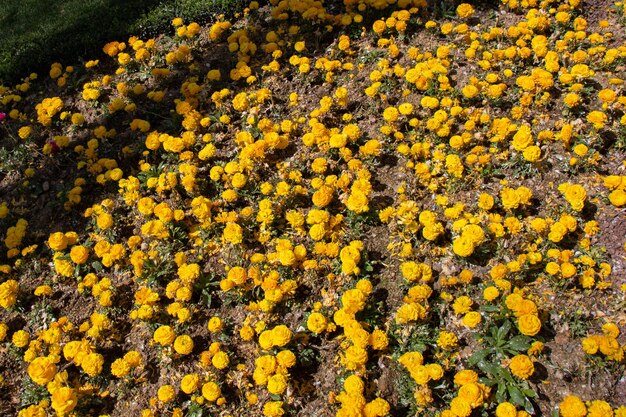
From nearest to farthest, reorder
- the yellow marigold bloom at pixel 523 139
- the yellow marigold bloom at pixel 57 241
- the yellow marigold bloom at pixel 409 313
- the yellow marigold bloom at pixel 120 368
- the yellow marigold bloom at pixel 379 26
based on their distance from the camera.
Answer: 1. the yellow marigold bloom at pixel 409 313
2. the yellow marigold bloom at pixel 120 368
3. the yellow marigold bloom at pixel 523 139
4. the yellow marigold bloom at pixel 57 241
5. the yellow marigold bloom at pixel 379 26

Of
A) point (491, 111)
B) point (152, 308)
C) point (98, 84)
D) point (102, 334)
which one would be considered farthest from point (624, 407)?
point (98, 84)

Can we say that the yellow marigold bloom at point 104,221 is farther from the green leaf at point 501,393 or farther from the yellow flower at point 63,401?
the green leaf at point 501,393

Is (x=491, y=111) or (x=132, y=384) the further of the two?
(x=491, y=111)

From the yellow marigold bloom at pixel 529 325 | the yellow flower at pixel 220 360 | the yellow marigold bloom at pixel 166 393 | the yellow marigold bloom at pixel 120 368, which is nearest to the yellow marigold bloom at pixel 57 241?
the yellow marigold bloom at pixel 120 368

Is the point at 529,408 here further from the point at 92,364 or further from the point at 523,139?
the point at 92,364

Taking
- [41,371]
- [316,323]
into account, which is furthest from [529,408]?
[41,371]

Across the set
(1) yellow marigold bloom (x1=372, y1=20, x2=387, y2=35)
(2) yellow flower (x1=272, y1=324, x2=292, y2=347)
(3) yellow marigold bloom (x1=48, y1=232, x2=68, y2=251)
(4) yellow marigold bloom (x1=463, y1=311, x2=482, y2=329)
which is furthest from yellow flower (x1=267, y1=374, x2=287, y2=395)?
(1) yellow marigold bloom (x1=372, y1=20, x2=387, y2=35)

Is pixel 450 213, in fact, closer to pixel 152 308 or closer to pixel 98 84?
pixel 152 308

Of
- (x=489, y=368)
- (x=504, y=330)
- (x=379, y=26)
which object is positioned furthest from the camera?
(x=379, y=26)
